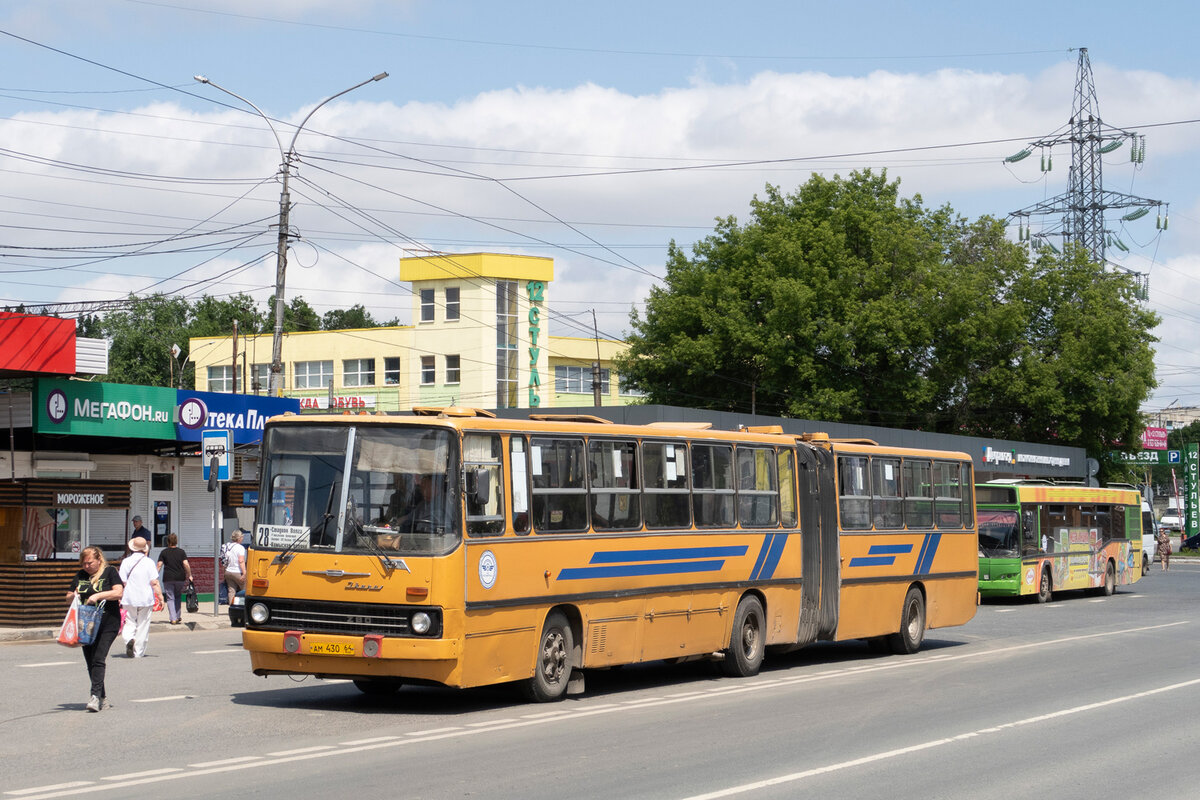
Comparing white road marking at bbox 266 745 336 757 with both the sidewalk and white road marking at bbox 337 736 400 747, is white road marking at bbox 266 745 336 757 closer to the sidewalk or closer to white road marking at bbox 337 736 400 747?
white road marking at bbox 337 736 400 747

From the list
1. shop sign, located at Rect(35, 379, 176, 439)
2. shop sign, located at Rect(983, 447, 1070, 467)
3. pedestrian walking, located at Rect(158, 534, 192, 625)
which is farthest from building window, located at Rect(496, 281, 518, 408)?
pedestrian walking, located at Rect(158, 534, 192, 625)

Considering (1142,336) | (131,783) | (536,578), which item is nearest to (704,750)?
(536,578)

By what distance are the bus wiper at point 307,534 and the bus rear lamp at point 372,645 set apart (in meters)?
1.06

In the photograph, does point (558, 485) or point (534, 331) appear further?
point (534, 331)

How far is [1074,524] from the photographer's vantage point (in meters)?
37.2

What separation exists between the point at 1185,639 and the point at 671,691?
39.0 feet

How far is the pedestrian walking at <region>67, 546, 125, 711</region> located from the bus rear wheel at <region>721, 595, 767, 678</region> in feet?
23.6

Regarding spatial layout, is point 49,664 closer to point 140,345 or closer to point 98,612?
point 98,612

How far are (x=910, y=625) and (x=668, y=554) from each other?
688 centimetres

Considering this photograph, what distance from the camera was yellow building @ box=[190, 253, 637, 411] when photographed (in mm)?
84875

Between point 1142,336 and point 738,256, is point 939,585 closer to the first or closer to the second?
point 738,256

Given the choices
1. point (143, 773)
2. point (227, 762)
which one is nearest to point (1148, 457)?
point (227, 762)

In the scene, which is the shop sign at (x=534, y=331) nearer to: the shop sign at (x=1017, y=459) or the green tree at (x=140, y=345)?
the green tree at (x=140, y=345)

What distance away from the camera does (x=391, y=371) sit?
8869 centimetres
